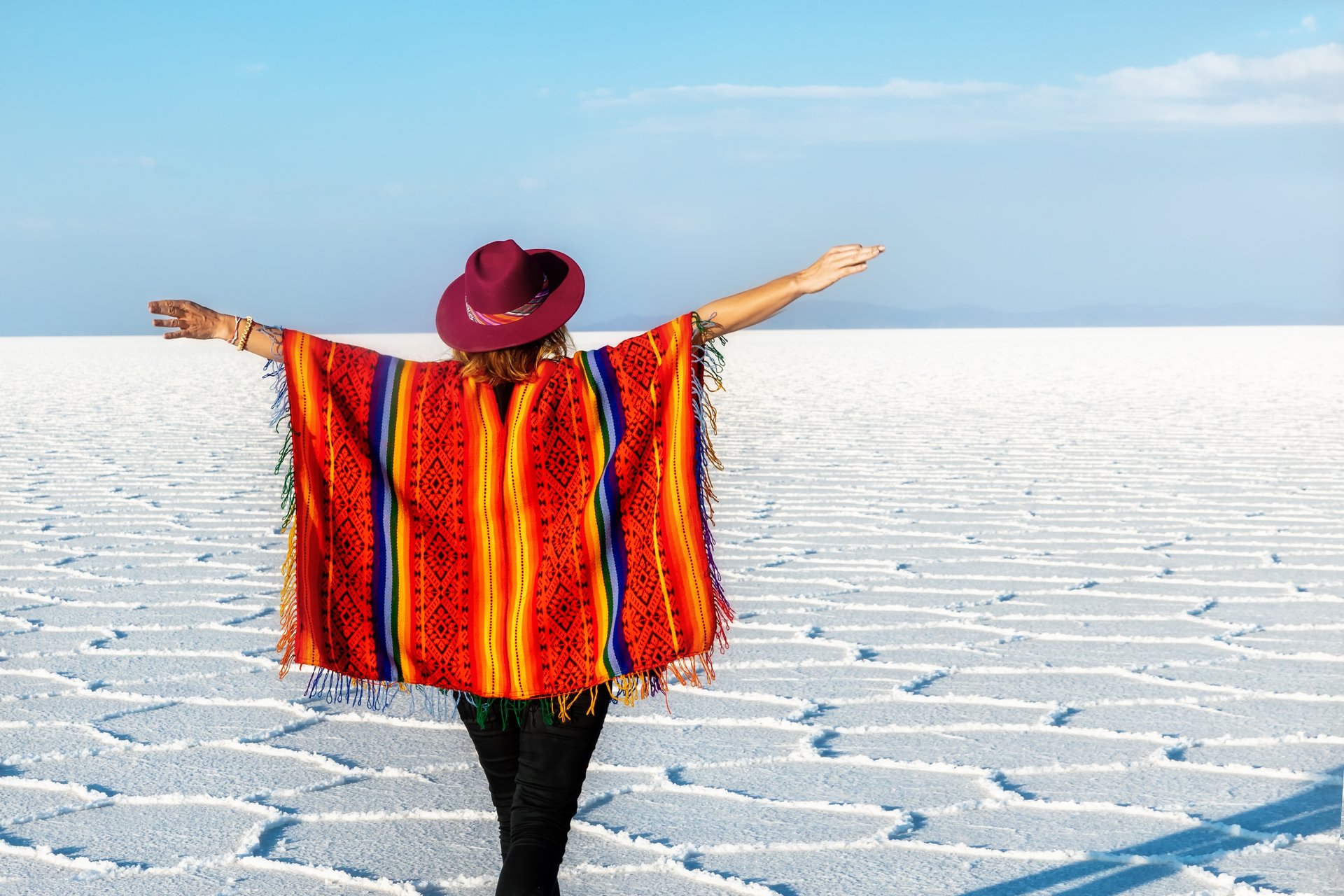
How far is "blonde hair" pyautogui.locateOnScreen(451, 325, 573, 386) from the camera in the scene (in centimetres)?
194

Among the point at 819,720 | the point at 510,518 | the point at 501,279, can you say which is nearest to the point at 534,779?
the point at 510,518

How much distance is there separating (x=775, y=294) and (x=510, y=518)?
1.48ft

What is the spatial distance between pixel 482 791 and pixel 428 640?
80 centimetres

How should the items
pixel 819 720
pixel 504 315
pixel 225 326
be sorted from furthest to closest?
pixel 819 720 < pixel 225 326 < pixel 504 315

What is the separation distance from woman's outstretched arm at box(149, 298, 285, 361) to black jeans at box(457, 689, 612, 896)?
55 cm

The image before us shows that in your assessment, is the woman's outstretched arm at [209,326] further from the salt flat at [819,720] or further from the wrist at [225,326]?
the salt flat at [819,720]

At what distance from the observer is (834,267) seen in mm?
1988

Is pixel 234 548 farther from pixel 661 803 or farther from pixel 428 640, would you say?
pixel 428 640

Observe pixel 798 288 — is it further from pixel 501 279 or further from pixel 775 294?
pixel 501 279

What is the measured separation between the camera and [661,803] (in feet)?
8.79

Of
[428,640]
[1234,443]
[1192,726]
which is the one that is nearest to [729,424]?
[1234,443]

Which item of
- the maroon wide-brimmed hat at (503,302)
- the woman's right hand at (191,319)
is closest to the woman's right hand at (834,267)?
the maroon wide-brimmed hat at (503,302)

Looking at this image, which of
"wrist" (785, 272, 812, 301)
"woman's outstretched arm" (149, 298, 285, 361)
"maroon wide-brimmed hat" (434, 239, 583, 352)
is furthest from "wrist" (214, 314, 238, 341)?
"wrist" (785, 272, 812, 301)

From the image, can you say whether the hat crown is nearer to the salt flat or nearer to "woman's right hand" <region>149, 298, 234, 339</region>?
"woman's right hand" <region>149, 298, 234, 339</region>
